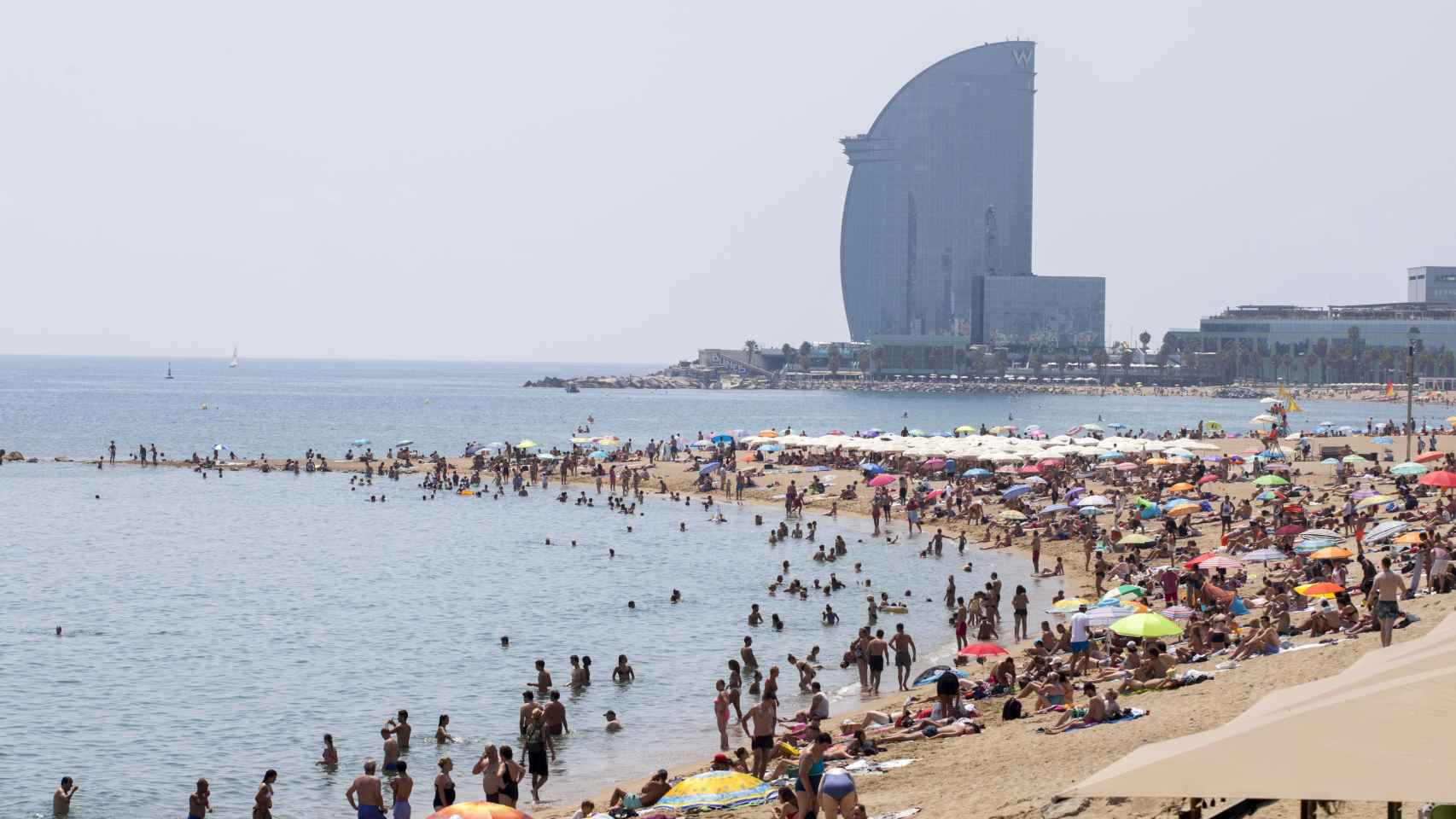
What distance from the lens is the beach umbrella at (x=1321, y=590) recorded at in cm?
2242

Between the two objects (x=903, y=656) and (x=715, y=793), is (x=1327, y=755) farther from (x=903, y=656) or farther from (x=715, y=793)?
(x=903, y=656)

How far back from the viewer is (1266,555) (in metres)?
27.5

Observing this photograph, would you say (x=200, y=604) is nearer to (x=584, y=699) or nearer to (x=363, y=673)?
(x=363, y=673)

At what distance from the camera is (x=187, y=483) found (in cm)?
5956

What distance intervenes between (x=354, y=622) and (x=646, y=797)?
52.1 ft

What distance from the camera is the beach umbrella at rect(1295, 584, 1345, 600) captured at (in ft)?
73.6

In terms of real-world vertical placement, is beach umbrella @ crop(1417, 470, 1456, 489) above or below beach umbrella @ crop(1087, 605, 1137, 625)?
above

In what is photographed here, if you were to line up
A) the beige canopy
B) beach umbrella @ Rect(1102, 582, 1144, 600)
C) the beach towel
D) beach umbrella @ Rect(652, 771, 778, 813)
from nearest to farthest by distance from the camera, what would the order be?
1. the beige canopy
2. beach umbrella @ Rect(652, 771, 778, 813)
3. the beach towel
4. beach umbrella @ Rect(1102, 582, 1144, 600)

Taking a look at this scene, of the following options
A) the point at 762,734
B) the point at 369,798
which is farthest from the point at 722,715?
the point at 369,798

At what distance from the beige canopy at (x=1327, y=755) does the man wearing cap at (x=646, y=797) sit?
306 inches

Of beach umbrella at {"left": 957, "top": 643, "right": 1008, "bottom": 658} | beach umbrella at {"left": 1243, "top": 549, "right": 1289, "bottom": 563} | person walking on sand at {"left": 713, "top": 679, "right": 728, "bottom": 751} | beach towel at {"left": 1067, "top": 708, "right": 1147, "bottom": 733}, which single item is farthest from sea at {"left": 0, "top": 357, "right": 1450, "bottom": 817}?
beach towel at {"left": 1067, "top": 708, "right": 1147, "bottom": 733}

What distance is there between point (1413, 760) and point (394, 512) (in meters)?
45.0

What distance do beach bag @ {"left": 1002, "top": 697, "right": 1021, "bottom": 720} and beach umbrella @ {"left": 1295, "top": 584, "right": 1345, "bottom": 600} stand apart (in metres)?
7.47

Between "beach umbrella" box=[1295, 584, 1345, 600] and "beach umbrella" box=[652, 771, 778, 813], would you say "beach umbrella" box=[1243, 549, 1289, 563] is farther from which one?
"beach umbrella" box=[652, 771, 778, 813]
